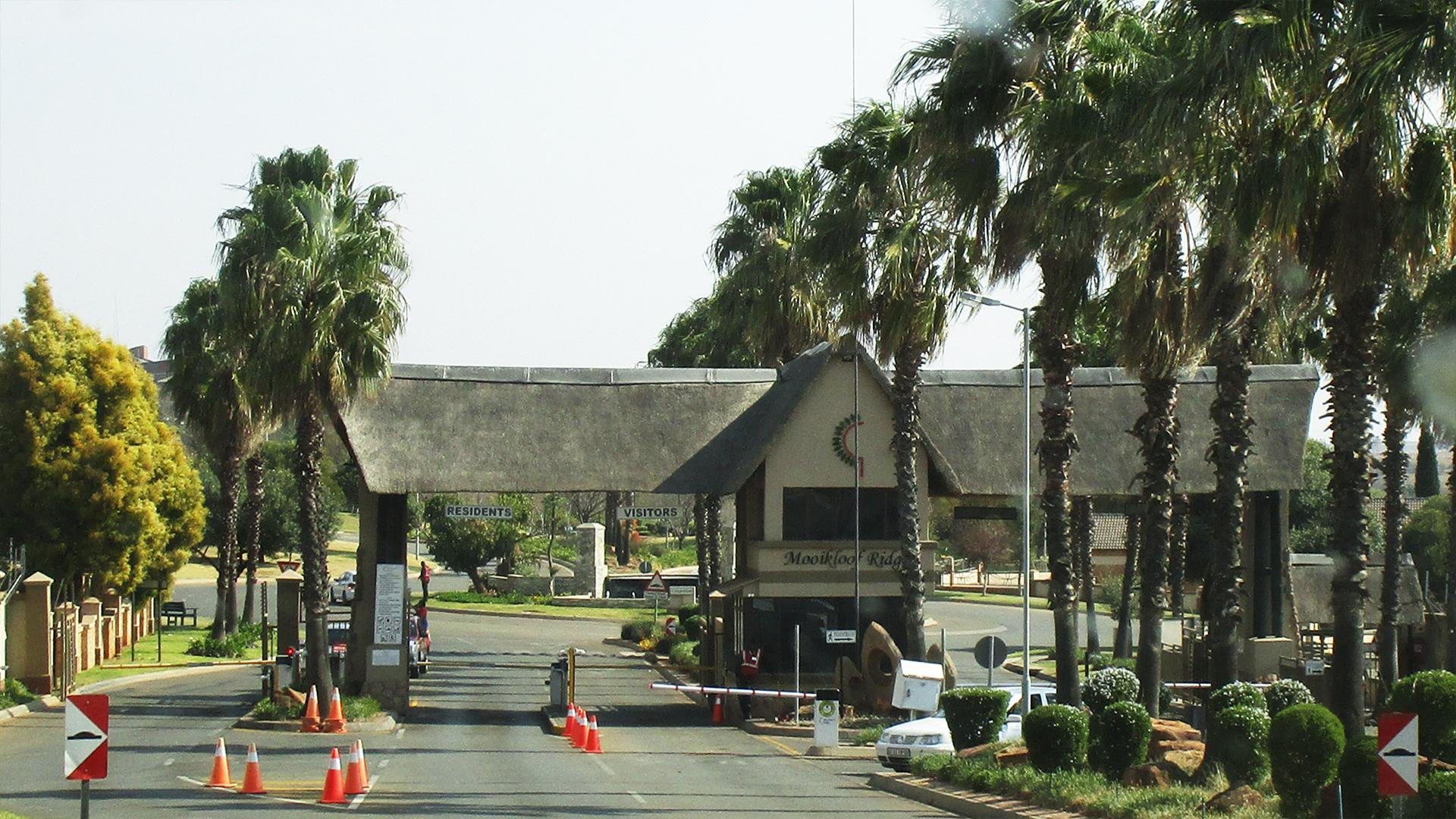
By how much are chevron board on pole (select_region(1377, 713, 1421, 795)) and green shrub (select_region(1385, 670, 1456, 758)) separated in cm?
285

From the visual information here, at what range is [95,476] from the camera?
146 ft

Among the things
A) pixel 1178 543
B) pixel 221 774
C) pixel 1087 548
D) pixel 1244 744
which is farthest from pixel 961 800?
pixel 1087 548

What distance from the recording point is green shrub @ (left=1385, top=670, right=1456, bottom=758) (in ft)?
53.1

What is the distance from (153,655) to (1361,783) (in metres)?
41.5

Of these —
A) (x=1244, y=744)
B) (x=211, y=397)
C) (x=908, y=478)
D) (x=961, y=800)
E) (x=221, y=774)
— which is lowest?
(x=961, y=800)

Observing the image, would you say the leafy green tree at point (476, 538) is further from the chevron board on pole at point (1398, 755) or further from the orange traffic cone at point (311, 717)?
the chevron board on pole at point (1398, 755)

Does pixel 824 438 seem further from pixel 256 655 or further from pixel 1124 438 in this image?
pixel 256 655

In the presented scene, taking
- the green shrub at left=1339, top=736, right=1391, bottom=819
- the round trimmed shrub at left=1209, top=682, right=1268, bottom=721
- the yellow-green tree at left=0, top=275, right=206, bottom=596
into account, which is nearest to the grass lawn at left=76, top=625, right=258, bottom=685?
the yellow-green tree at left=0, top=275, right=206, bottom=596

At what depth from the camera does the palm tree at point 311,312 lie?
31.4m

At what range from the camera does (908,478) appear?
3372cm

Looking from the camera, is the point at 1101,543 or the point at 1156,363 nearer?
the point at 1156,363

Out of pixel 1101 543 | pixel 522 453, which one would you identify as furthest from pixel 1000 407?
pixel 1101 543

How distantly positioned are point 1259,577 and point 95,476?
3067cm

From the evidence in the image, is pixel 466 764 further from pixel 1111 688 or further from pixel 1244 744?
pixel 1244 744
